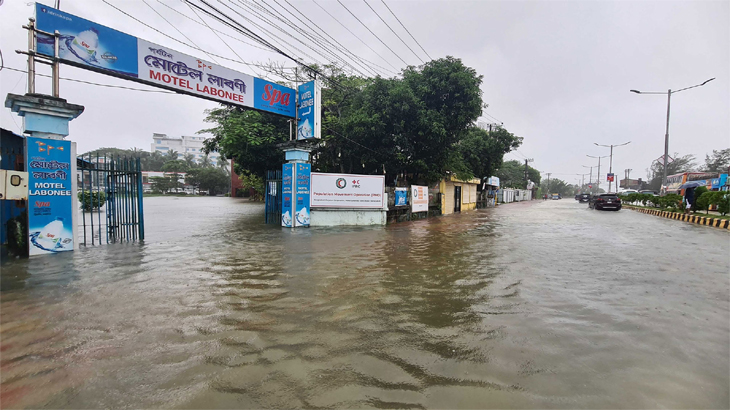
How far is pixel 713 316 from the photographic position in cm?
403

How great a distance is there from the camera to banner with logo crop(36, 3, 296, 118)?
25.3ft

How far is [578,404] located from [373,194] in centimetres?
1221

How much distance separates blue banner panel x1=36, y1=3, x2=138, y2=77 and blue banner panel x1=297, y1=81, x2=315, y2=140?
5445mm

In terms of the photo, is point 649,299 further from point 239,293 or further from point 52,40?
point 52,40

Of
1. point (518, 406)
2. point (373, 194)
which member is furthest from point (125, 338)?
point (373, 194)

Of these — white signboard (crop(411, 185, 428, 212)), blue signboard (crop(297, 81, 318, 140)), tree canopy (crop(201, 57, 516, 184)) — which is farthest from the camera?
white signboard (crop(411, 185, 428, 212))

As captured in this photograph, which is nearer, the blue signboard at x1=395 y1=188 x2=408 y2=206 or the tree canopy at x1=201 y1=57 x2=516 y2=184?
the tree canopy at x1=201 y1=57 x2=516 y2=184

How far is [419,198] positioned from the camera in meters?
18.8

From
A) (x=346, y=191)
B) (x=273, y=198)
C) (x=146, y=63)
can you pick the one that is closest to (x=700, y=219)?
(x=346, y=191)

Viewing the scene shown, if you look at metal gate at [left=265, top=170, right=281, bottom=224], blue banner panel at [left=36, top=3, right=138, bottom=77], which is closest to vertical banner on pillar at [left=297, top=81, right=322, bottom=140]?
metal gate at [left=265, top=170, right=281, bottom=224]

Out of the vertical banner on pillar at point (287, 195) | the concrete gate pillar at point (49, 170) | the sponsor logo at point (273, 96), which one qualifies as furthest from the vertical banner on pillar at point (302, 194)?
the concrete gate pillar at point (49, 170)

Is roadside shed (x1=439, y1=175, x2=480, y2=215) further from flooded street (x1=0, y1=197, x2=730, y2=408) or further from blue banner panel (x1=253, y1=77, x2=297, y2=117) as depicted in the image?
flooded street (x1=0, y1=197, x2=730, y2=408)

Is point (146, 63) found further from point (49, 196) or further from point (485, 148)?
point (485, 148)

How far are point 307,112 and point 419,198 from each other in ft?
28.2
